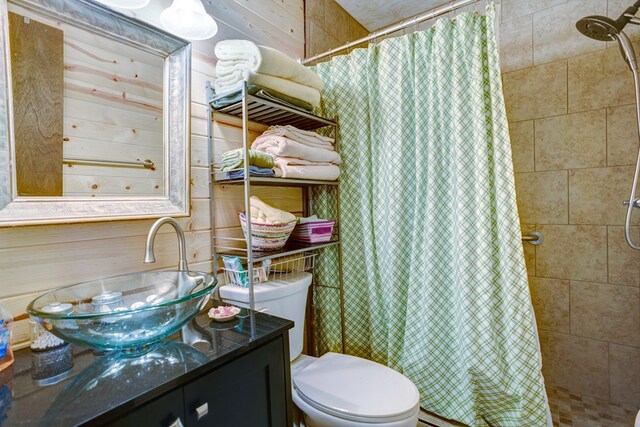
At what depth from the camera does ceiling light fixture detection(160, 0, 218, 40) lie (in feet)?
3.68

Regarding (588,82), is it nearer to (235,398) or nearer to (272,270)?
(272,270)

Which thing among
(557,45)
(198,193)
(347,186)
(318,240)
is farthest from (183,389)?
(557,45)

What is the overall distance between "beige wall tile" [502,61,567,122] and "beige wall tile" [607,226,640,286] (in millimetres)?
698

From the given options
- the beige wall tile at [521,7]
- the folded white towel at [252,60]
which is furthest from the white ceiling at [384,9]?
the folded white towel at [252,60]

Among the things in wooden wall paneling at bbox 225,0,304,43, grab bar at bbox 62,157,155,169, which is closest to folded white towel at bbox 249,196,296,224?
grab bar at bbox 62,157,155,169

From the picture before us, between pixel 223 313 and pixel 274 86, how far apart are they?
2.85 ft

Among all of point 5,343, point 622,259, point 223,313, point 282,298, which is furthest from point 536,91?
point 5,343

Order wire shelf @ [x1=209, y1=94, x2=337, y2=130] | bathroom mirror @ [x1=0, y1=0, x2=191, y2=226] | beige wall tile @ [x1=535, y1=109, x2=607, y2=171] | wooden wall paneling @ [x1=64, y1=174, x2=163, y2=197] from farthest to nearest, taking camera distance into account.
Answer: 1. beige wall tile @ [x1=535, y1=109, x2=607, y2=171]
2. wire shelf @ [x1=209, y1=94, x2=337, y2=130]
3. wooden wall paneling @ [x1=64, y1=174, x2=163, y2=197]
4. bathroom mirror @ [x1=0, y1=0, x2=191, y2=226]

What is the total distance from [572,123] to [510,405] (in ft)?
4.82

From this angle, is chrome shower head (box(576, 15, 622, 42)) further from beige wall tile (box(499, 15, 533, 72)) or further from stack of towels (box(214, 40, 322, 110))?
stack of towels (box(214, 40, 322, 110))

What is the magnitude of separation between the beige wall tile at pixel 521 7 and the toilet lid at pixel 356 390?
2.09 meters

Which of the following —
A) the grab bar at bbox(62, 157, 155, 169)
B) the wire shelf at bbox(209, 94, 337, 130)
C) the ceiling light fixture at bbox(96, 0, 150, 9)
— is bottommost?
the grab bar at bbox(62, 157, 155, 169)

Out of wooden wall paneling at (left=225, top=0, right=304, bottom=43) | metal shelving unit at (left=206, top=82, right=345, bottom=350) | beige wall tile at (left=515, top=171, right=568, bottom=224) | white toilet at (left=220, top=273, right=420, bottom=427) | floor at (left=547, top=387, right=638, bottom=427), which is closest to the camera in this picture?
white toilet at (left=220, top=273, right=420, bottom=427)

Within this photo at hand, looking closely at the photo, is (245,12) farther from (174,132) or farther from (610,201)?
(610,201)
